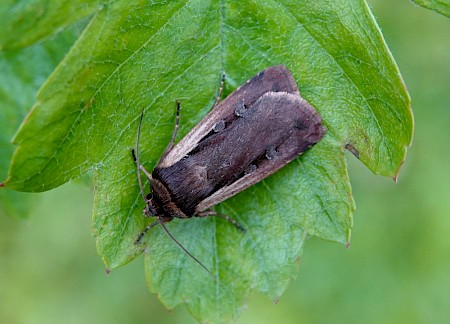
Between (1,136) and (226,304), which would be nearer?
(226,304)

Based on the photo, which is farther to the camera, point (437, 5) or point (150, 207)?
point (150, 207)

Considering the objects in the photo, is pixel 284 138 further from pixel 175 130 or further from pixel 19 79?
pixel 19 79

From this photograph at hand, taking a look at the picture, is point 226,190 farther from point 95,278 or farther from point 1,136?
point 95,278

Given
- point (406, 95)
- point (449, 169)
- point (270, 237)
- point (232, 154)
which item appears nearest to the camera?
point (406, 95)

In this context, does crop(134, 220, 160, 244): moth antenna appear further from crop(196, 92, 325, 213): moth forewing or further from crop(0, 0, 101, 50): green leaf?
crop(0, 0, 101, 50): green leaf

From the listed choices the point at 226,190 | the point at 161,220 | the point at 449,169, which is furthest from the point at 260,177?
the point at 449,169

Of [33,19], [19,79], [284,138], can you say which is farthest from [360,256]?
[33,19]

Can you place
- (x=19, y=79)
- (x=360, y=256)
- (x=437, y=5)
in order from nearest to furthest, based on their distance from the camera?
(x=437, y=5), (x=19, y=79), (x=360, y=256)

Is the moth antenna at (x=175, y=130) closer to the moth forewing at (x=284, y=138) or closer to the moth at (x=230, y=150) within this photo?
the moth at (x=230, y=150)
